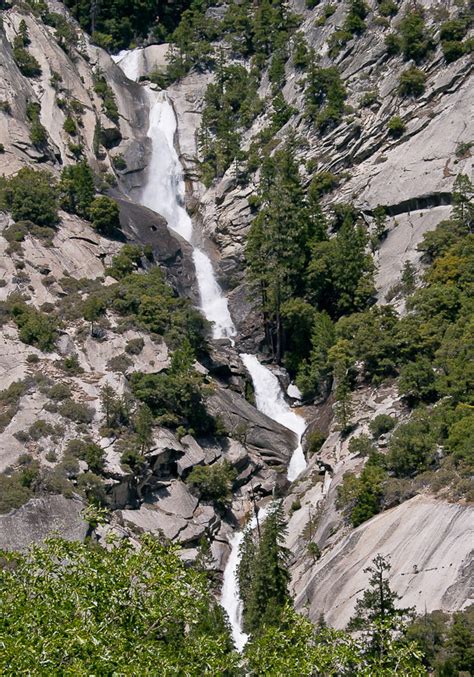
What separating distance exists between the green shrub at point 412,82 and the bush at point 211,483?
4565 cm

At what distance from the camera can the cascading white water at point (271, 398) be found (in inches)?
3223

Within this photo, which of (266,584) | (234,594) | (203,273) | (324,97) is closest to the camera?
(266,584)

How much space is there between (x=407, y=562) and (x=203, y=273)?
52.4 m

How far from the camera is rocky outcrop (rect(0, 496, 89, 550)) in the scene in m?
59.2

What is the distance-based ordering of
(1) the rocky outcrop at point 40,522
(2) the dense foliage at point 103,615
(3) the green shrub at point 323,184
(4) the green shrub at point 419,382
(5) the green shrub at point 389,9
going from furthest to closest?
(5) the green shrub at point 389,9, (3) the green shrub at point 323,184, (4) the green shrub at point 419,382, (1) the rocky outcrop at point 40,522, (2) the dense foliage at point 103,615

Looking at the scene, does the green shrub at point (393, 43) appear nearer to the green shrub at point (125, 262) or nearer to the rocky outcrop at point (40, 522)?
the green shrub at point (125, 262)

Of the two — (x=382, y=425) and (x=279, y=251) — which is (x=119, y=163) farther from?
(x=382, y=425)

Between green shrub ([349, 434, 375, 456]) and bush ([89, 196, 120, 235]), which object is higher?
bush ([89, 196, 120, 235])

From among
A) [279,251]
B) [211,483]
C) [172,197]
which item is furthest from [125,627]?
[172,197]

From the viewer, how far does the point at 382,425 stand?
6562 cm

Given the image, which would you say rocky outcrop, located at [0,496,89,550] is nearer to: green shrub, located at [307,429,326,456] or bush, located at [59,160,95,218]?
green shrub, located at [307,429,326,456]

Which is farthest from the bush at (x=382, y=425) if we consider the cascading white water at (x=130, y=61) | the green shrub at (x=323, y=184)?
the cascading white water at (x=130, y=61)

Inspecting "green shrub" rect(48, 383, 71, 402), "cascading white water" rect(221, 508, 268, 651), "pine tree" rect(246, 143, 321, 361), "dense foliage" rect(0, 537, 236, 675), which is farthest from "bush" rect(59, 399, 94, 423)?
"dense foliage" rect(0, 537, 236, 675)

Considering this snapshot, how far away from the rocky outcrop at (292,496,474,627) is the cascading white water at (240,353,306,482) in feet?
73.8
